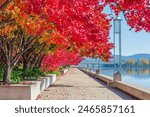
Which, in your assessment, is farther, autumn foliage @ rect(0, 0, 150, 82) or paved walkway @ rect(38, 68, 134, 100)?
paved walkway @ rect(38, 68, 134, 100)

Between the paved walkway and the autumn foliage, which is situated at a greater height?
the autumn foliage

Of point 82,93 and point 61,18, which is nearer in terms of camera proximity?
point 61,18

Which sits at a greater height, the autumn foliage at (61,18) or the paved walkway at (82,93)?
the autumn foliage at (61,18)

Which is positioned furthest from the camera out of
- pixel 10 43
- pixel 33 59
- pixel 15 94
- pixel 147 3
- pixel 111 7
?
pixel 33 59

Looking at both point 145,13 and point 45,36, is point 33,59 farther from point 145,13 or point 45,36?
point 145,13

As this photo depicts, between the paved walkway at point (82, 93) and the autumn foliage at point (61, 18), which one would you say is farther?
the paved walkway at point (82, 93)

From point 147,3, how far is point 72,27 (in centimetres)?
466

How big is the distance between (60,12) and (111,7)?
7.39ft

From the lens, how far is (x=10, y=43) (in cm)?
2655

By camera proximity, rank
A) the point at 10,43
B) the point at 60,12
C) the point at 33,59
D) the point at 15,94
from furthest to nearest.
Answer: the point at 33,59
the point at 10,43
the point at 15,94
the point at 60,12

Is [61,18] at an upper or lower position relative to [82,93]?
upper

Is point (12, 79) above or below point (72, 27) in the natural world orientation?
below

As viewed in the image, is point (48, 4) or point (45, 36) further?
point (45, 36)

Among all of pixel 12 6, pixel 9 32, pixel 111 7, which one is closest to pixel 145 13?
pixel 111 7
